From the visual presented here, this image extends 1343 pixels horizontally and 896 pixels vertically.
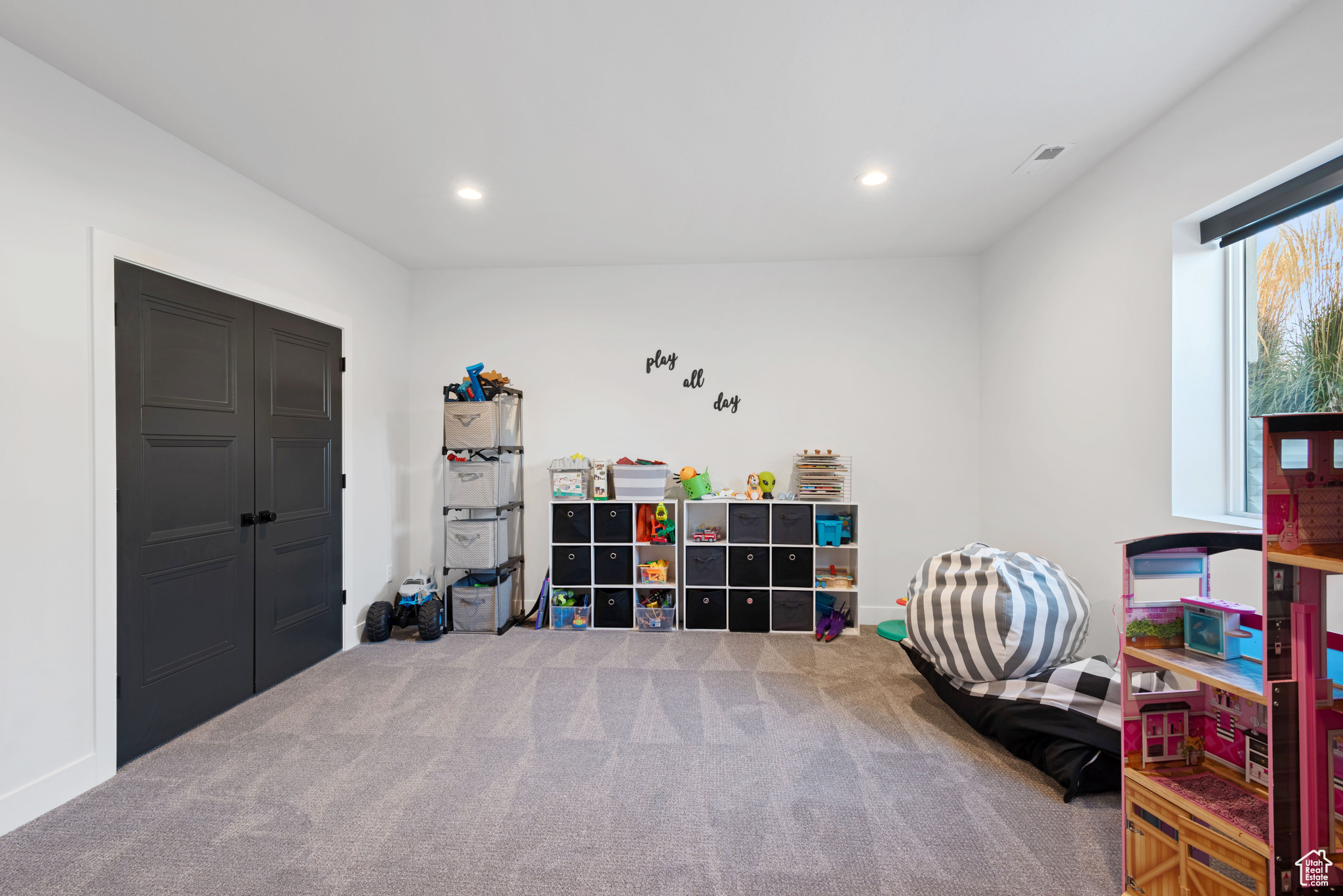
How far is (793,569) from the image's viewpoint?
12.8 ft

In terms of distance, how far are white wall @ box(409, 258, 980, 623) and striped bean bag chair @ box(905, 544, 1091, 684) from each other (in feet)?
5.24

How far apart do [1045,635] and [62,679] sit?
3828 mm

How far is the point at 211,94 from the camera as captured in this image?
2197 millimetres

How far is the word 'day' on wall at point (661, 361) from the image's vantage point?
14.2 ft

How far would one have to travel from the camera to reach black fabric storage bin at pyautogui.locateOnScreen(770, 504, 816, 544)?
3.89 m


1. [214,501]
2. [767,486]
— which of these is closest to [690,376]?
[767,486]

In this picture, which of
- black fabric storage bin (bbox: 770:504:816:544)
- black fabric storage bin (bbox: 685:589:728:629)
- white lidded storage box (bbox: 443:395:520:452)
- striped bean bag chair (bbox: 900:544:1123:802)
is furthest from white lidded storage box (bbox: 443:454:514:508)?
striped bean bag chair (bbox: 900:544:1123:802)

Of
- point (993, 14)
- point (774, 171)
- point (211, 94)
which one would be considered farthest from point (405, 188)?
point (993, 14)

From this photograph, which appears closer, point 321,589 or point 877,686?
point 877,686

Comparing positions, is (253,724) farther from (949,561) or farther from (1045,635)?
(1045,635)

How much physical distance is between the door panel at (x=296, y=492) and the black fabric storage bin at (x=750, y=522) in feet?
8.49

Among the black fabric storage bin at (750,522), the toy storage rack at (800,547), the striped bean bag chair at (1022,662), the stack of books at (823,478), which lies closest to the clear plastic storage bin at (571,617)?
the toy storage rack at (800,547)

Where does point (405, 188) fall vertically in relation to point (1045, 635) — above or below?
above

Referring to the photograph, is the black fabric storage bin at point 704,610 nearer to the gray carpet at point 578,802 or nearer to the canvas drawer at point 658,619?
the canvas drawer at point 658,619
